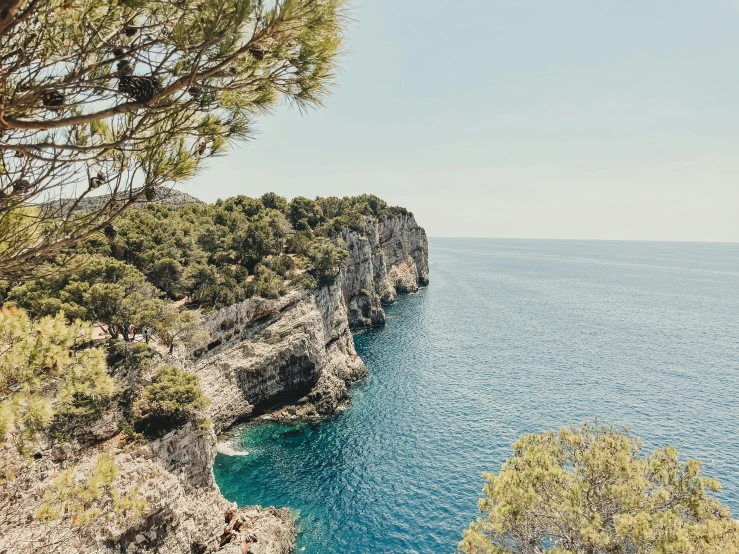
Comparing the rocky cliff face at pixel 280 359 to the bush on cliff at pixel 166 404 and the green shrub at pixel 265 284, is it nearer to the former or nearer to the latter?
the green shrub at pixel 265 284

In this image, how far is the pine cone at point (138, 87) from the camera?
541 cm

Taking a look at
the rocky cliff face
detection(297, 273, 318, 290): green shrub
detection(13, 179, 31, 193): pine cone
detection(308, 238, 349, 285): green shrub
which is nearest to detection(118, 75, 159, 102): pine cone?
detection(13, 179, 31, 193): pine cone

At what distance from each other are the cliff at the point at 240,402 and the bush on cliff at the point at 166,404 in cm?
93

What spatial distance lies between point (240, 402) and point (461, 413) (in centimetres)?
2369

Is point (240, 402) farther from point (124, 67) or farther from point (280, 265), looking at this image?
point (124, 67)

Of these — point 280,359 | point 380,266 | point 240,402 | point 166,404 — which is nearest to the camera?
point 166,404

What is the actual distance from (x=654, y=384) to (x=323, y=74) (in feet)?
188

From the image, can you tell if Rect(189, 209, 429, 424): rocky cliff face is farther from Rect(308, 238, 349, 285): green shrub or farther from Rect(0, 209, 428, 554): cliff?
Rect(308, 238, 349, 285): green shrub

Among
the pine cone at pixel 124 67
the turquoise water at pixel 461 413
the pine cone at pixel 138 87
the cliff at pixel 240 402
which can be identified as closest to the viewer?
the pine cone at pixel 138 87

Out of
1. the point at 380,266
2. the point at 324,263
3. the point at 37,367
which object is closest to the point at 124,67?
the point at 37,367

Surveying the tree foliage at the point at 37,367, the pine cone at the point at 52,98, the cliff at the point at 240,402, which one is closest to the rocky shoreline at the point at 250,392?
the cliff at the point at 240,402

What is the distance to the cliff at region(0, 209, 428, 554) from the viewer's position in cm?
2098

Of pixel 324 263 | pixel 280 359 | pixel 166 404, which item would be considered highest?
pixel 324 263

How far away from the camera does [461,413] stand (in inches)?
1618
